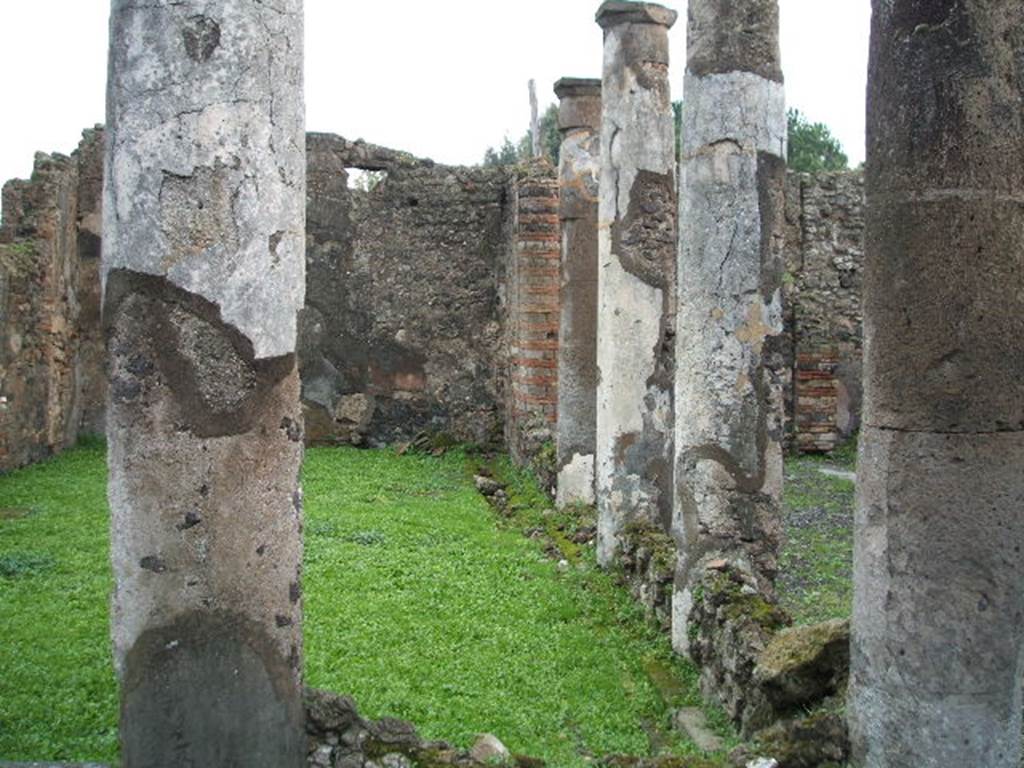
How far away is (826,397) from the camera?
46.1 feet

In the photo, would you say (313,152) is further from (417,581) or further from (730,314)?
(730,314)

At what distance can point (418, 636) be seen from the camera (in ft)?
19.0

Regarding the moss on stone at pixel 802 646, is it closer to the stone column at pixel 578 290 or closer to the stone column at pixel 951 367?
the stone column at pixel 951 367

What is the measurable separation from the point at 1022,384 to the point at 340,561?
502 cm

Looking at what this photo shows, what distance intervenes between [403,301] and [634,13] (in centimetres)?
680

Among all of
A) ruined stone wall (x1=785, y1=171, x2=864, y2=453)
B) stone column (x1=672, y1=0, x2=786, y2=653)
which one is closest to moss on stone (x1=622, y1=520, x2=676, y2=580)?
stone column (x1=672, y1=0, x2=786, y2=653)

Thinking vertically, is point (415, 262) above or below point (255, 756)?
above

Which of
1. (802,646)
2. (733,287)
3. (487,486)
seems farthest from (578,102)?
(802,646)

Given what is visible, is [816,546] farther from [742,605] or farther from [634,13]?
[634,13]

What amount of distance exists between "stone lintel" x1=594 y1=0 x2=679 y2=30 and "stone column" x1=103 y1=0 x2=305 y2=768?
5152mm

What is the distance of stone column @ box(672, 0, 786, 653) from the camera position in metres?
5.58

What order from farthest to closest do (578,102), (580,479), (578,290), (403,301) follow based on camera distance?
(403,301)
(578,102)
(578,290)
(580,479)

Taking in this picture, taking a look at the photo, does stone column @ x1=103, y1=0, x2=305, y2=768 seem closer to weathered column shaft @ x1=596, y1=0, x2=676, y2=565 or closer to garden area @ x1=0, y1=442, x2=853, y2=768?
garden area @ x1=0, y1=442, x2=853, y2=768

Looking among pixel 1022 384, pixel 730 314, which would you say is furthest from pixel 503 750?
pixel 730 314
